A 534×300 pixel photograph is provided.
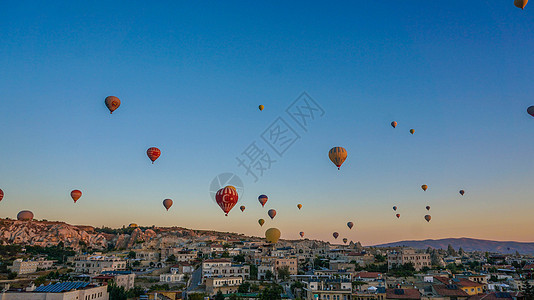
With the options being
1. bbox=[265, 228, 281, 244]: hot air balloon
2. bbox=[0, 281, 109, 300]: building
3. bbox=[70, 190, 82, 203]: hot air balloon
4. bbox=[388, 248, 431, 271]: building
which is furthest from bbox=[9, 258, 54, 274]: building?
bbox=[388, 248, 431, 271]: building

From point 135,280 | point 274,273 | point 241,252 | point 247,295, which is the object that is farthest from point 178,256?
point 247,295

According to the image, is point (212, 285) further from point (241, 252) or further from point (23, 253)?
point (23, 253)

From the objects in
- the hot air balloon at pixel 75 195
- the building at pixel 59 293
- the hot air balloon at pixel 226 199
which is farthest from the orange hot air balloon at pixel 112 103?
the hot air balloon at pixel 75 195

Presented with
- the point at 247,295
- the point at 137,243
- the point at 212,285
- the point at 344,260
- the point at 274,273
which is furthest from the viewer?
the point at 137,243

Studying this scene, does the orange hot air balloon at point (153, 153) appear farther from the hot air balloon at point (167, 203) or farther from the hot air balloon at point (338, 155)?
the hot air balloon at point (338, 155)

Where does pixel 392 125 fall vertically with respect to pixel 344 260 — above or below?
above
